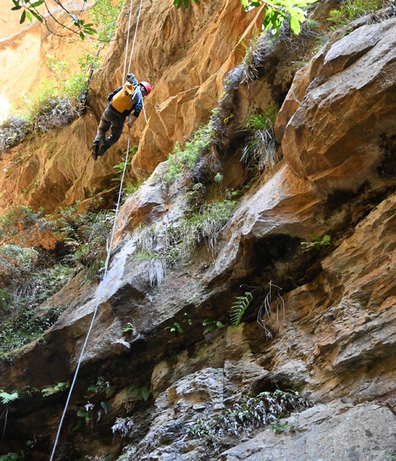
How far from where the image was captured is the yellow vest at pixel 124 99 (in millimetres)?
6484

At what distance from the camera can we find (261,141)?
5230 mm

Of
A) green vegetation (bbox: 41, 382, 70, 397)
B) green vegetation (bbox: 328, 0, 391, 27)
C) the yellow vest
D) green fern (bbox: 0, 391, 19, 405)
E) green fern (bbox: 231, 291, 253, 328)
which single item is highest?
green vegetation (bbox: 328, 0, 391, 27)

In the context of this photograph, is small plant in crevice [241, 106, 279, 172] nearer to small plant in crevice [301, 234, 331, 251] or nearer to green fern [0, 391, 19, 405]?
small plant in crevice [301, 234, 331, 251]

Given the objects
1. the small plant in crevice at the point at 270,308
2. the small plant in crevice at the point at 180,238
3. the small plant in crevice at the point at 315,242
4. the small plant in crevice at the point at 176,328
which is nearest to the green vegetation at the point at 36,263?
the small plant in crevice at the point at 180,238

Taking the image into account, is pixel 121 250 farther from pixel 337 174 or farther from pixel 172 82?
pixel 172 82

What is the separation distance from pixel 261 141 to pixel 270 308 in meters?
2.16

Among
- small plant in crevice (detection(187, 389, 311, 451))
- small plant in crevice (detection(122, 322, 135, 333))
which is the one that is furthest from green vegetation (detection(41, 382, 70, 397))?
small plant in crevice (detection(187, 389, 311, 451))

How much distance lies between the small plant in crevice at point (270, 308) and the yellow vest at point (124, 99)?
12.9 ft

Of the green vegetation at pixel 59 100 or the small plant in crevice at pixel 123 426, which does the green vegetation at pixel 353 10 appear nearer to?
the small plant in crevice at pixel 123 426

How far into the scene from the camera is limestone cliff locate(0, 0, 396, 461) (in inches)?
125

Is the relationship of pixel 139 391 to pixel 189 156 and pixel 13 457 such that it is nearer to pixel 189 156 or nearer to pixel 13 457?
pixel 13 457

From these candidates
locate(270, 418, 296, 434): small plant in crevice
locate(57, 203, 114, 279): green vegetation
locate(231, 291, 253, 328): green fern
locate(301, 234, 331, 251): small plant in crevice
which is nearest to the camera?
locate(270, 418, 296, 434): small plant in crevice

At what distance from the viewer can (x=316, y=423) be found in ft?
9.86

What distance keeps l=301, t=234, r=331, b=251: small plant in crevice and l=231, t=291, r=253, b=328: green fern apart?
0.76 metres
